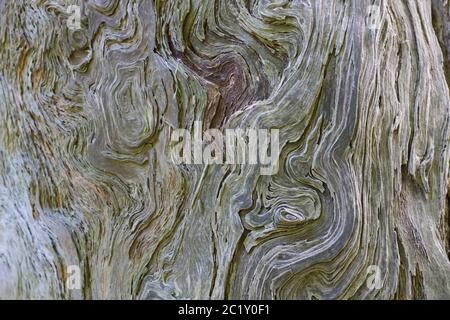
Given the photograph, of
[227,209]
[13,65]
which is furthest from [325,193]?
[13,65]

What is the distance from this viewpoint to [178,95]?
181 centimetres

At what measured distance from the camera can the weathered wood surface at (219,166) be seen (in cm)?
171

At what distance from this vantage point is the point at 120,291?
71.4 inches

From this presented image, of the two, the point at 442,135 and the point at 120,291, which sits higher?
the point at 442,135

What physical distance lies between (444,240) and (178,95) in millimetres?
1340

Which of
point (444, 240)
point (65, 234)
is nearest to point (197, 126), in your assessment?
point (65, 234)

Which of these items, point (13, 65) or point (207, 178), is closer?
point (207, 178)

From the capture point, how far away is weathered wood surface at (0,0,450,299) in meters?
1.71

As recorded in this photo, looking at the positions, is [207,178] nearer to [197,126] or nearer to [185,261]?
[197,126]

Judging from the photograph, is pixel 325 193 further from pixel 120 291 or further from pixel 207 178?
pixel 120 291

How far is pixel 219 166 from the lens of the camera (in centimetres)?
177

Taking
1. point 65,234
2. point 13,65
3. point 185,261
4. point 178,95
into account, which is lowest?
point 185,261
